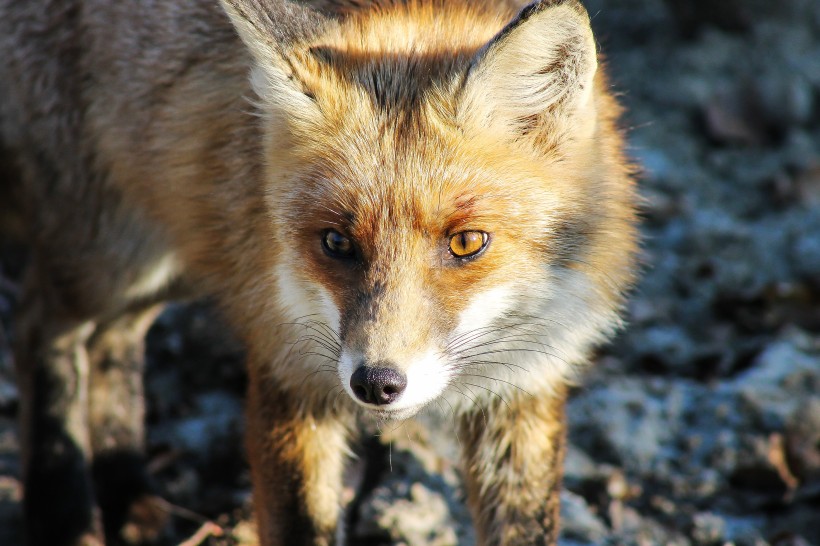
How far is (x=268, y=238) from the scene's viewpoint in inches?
117

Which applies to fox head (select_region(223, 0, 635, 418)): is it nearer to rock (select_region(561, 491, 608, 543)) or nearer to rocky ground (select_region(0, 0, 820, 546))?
rocky ground (select_region(0, 0, 820, 546))

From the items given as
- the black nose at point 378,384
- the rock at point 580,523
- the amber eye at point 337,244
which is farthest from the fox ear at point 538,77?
the rock at point 580,523

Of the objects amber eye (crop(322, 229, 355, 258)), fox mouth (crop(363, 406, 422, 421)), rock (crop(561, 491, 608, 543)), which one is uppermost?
amber eye (crop(322, 229, 355, 258))

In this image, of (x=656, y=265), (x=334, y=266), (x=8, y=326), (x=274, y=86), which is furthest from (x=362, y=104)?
(x=8, y=326)

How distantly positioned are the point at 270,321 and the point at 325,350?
259 millimetres

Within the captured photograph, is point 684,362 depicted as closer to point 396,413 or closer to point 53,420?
point 396,413

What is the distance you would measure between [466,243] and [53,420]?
7.45 ft

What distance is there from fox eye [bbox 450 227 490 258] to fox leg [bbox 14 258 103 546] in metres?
2.12

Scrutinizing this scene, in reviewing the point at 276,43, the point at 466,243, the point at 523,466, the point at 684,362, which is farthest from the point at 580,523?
the point at 276,43

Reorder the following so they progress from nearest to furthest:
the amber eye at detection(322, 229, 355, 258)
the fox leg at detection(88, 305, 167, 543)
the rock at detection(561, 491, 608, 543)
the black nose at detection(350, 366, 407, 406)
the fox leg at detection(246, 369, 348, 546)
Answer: the black nose at detection(350, 366, 407, 406) → the amber eye at detection(322, 229, 355, 258) → the fox leg at detection(246, 369, 348, 546) → the rock at detection(561, 491, 608, 543) → the fox leg at detection(88, 305, 167, 543)

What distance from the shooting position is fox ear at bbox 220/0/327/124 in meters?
2.63

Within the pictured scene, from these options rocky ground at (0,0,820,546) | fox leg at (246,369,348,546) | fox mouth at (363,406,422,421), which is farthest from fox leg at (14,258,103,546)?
fox mouth at (363,406,422,421)

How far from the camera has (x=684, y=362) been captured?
461 centimetres

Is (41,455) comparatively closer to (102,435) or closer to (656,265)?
(102,435)
